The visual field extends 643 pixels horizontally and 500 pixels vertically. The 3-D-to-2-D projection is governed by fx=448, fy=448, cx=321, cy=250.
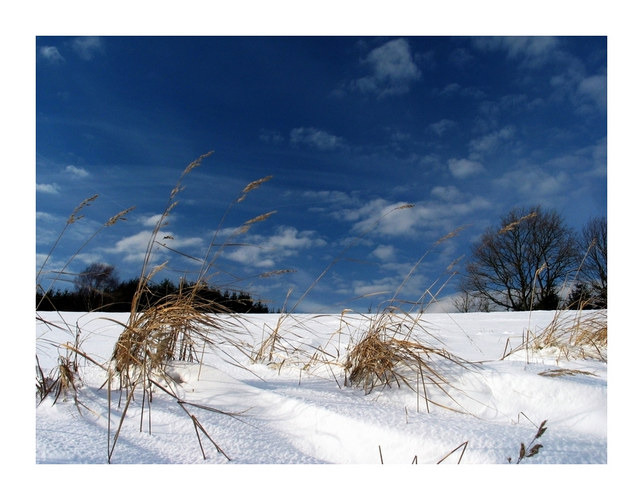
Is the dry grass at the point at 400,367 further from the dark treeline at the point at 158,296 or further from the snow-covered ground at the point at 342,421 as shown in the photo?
the dark treeline at the point at 158,296

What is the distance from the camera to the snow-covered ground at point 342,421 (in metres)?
1.15

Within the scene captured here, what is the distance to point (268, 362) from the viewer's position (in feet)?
7.43

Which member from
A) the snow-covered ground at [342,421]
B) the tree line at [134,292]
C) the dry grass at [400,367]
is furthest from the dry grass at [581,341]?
the tree line at [134,292]

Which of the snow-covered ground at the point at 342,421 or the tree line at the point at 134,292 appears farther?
the tree line at the point at 134,292

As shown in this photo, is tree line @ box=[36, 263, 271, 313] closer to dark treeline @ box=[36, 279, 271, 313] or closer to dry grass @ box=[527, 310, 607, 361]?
dark treeline @ box=[36, 279, 271, 313]

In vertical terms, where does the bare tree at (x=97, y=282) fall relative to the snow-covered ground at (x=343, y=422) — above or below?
A: above

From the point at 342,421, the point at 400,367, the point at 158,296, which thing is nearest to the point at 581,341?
the point at 400,367

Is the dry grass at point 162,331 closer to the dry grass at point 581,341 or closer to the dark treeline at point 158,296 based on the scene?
the dark treeline at point 158,296

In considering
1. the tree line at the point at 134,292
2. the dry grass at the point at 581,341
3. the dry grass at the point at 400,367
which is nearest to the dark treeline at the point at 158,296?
the tree line at the point at 134,292

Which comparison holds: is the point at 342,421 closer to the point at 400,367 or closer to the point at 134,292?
the point at 400,367

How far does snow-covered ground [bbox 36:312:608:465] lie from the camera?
1149 millimetres

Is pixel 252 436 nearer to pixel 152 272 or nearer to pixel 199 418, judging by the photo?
pixel 199 418

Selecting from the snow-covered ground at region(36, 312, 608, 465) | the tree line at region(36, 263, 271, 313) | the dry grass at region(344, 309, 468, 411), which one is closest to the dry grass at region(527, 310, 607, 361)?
the snow-covered ground at region(36, 312, 608, 465)
